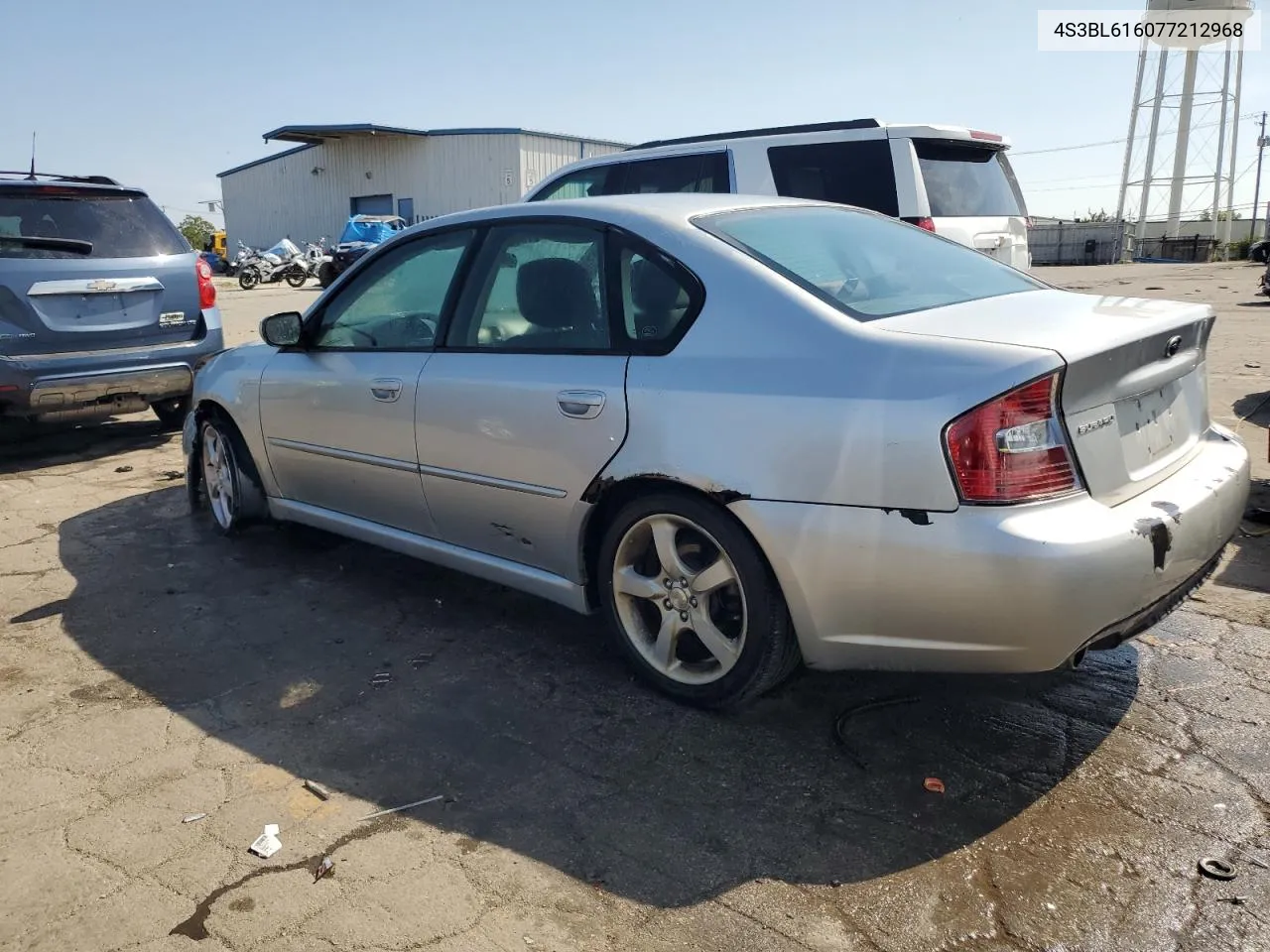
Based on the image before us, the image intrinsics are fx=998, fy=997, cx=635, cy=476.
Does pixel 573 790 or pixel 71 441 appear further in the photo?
pixel 71 441

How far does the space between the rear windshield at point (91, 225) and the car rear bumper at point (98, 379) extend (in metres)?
0.67

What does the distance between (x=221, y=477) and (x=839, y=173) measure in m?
4.82

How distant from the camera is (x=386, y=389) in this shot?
3.84 meters

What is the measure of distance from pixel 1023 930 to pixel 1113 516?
3.34 feet

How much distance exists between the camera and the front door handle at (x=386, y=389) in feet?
Result: 12.5

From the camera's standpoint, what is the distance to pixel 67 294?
6512mm

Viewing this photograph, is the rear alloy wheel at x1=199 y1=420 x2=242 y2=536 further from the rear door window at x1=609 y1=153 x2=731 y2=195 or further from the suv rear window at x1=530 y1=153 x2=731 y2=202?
the rear door window at x1=609 y1=153 x2=731 y2=195

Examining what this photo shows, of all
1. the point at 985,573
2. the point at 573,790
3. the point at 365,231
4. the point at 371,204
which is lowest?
the point at 573,790

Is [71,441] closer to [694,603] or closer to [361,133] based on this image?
[694,603]

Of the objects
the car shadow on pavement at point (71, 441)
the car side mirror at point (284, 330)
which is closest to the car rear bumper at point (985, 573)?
the car side mirror at point (284, 330)

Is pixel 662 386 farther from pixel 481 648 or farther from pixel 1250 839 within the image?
pixel 1250 839

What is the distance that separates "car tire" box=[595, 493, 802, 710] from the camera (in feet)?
9.32

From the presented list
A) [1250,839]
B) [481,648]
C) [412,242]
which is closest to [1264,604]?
[1250,839]

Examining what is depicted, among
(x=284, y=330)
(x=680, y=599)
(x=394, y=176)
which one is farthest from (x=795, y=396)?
A: (x=394, y=176)
